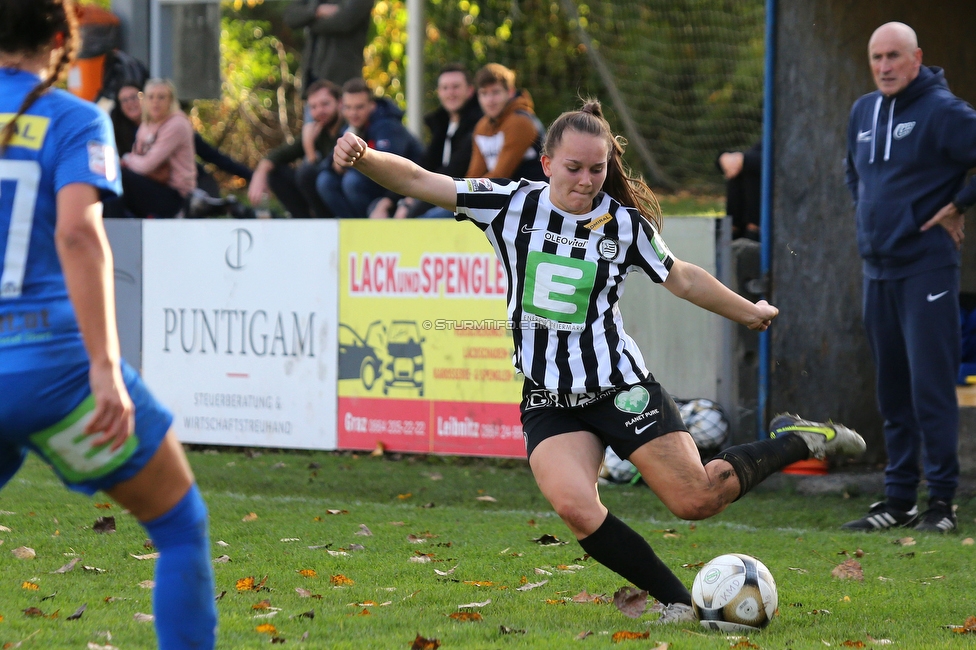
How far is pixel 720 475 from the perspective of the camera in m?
4.80

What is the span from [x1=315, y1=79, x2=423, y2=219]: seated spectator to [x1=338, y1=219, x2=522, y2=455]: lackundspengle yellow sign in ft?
3.53

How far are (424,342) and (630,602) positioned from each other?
14.7 feet

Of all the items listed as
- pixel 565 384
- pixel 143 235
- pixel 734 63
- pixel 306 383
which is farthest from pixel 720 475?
pixel 734 63

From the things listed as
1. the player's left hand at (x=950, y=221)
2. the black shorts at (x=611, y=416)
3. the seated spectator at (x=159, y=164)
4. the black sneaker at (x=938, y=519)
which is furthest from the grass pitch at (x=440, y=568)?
the seated spectator at (x=159, y=164)

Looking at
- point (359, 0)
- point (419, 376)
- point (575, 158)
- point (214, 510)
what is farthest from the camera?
point (359, 0)

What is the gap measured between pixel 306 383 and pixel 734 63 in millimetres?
9911

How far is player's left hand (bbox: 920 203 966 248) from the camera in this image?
662cm

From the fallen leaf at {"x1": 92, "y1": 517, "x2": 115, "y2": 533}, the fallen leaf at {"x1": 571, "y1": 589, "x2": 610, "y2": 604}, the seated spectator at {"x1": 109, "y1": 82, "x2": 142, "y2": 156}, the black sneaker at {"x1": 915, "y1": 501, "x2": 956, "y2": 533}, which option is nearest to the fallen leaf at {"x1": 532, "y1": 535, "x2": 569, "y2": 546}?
the fallen leaf at {"x1": 571, "y1": 589, "x2": 610, "y2": 604}

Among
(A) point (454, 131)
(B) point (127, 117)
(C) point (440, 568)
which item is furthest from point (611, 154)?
(B) point (127, 117)

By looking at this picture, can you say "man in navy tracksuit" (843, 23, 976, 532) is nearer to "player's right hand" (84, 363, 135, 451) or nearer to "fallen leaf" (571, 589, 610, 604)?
"fallen leaf" (571, 589, 610, 604)

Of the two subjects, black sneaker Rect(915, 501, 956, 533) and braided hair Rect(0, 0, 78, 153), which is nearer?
braided hair Rect(0, 0, 78, 153)

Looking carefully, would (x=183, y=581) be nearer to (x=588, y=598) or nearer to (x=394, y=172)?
(x=394, y=172)

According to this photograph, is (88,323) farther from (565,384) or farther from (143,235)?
(143,235)

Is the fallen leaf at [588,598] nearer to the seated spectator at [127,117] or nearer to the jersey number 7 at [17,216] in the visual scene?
the jersey number 7 at [17,216]
